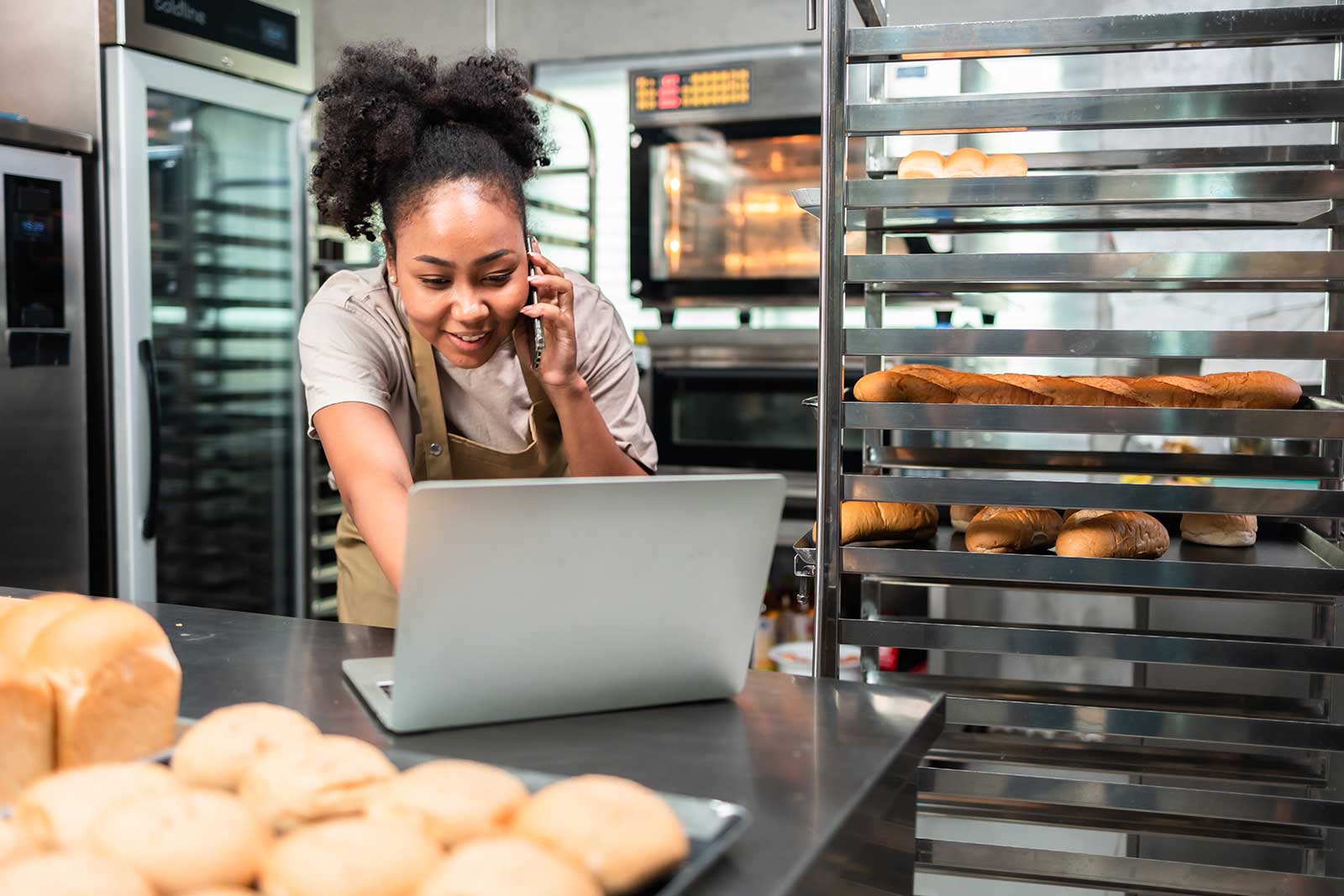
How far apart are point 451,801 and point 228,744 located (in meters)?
0.18

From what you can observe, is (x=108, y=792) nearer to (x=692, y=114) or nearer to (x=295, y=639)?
(x=295, y=639)

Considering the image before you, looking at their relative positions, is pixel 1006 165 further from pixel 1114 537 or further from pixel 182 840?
pixel 182 840

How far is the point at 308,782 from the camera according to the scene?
2.16 ft

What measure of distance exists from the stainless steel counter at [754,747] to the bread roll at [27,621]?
153 mm

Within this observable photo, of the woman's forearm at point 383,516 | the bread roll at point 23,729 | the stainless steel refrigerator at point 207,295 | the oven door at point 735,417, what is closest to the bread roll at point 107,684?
the bread roll at point 23,729

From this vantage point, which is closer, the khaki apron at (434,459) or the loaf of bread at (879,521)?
the loaf of bread at (879,521)

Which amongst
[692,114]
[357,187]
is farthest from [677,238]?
[357,187]

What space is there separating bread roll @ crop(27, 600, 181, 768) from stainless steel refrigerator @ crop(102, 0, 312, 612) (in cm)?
270

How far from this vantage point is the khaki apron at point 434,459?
1.96 meters

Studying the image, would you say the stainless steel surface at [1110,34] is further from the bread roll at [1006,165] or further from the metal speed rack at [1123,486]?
the bread roll at [1006,165]

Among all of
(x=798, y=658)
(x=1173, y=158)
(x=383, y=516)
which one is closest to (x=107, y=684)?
(x=383, y=516)

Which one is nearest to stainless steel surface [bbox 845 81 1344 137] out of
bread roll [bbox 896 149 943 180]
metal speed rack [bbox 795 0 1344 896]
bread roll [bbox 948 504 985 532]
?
metal speed rack [bbox 795 0 1344 896]

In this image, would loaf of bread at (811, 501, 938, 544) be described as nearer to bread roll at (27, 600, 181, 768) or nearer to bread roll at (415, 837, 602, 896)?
bread roll at (27, 600, 181, 768)

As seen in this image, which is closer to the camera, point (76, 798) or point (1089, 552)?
point (76, 798)
